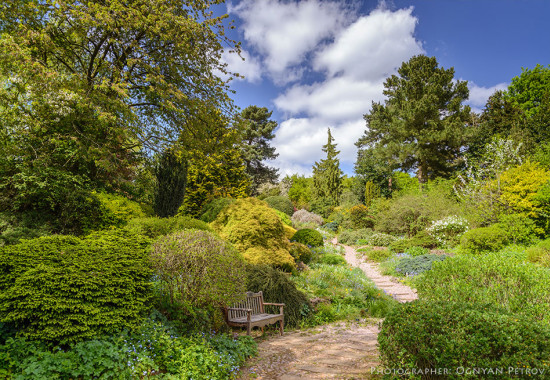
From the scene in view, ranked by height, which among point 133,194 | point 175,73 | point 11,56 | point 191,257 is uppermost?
point 175,73

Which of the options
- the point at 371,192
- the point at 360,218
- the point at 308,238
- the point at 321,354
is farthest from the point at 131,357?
the point at 371,192

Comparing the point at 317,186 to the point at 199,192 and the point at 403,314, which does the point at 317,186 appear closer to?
the point at 199,192

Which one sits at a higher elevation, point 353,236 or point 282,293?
point 353,236

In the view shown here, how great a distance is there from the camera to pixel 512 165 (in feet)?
45.9

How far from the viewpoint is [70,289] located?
10.0 feet

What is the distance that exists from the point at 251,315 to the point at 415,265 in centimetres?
713

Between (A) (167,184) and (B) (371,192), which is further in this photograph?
(B) (371,192)

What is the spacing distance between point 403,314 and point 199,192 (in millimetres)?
13247

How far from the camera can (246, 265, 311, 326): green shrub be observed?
6.10m

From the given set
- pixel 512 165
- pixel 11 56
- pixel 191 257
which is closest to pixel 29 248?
pixel 191 257

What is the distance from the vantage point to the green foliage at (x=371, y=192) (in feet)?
79.9

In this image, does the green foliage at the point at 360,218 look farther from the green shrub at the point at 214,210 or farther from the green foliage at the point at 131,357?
the green foliage at the point at 131,357

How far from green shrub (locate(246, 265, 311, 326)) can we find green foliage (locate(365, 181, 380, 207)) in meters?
19.3

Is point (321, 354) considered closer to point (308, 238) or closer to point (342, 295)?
point (342, 295)
